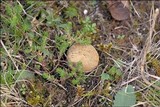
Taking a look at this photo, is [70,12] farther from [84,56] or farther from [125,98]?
[125,98]

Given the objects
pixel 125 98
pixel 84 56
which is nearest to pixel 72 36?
pixel 84 56

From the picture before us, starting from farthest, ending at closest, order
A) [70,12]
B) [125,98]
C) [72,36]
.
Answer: [70,12] < [72,36] < [125,98]

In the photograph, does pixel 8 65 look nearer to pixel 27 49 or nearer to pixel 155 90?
pixel 27 49

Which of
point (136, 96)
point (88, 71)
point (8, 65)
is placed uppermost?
point (8, 65)

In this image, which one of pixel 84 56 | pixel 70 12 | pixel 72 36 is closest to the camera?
pixel 84 56

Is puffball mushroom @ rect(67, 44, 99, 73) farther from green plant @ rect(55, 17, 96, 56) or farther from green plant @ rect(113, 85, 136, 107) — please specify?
green plant @ rect(113, 85, 136, 107)

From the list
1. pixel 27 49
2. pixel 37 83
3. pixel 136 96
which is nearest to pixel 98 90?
pixel 136 96

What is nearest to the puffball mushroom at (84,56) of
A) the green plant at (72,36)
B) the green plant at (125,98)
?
the green plant at (72,36)
